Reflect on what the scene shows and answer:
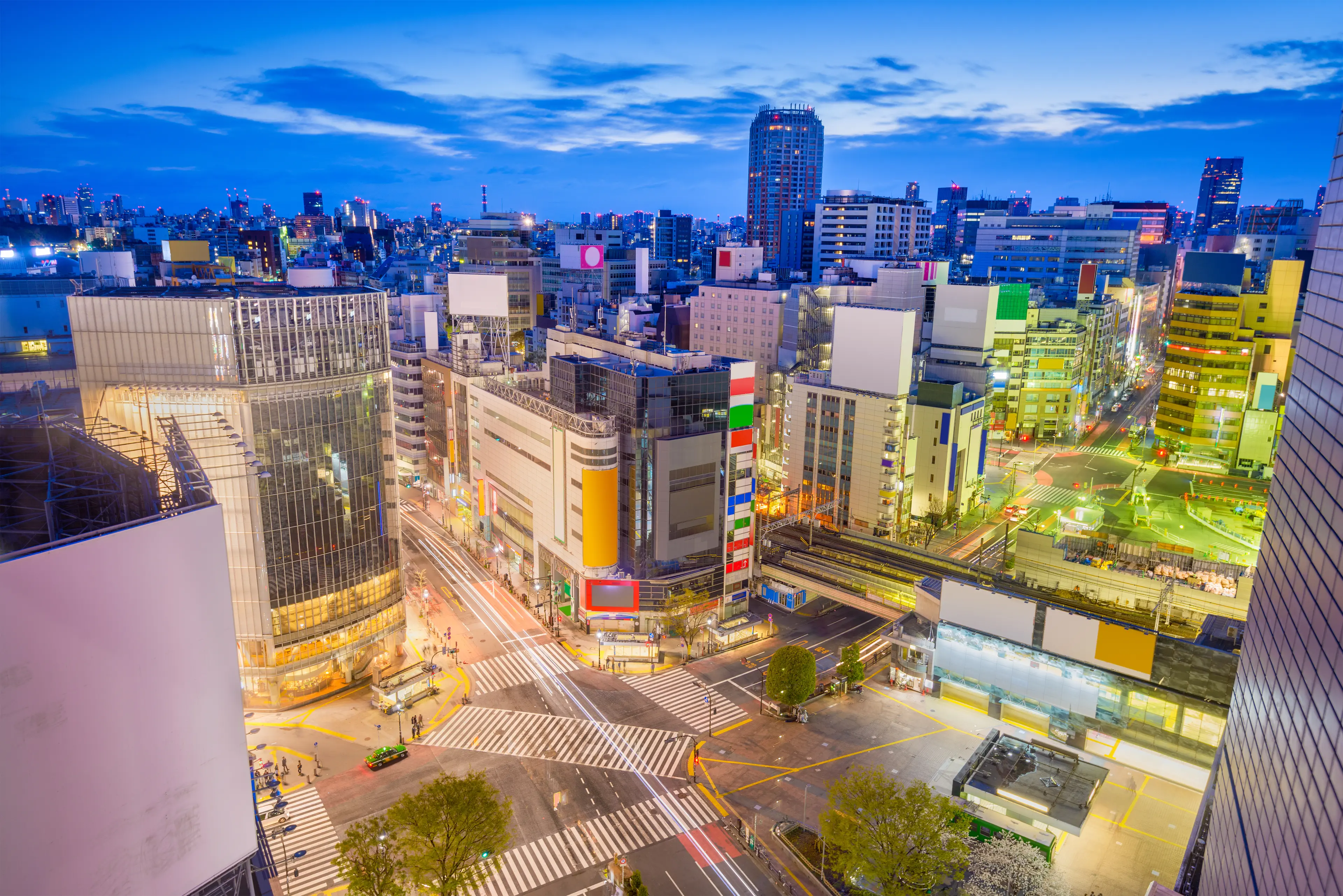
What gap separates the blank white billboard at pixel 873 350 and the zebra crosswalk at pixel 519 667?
148ft

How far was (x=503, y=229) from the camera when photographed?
18162 centimetres

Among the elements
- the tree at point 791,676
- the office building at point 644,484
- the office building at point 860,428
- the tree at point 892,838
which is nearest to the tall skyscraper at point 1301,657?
the tree at point 892,838

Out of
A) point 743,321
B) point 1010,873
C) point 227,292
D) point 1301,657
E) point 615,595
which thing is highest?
point 227,292

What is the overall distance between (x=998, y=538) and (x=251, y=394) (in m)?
78.7

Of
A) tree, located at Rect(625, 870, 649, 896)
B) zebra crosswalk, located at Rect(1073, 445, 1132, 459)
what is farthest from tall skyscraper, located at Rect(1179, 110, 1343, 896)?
zebra crosswalk, located at Rect(1073, 445, 1132, 459)

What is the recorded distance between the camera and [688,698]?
62.0 metres

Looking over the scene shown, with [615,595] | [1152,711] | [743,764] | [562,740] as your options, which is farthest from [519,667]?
[1152,711]

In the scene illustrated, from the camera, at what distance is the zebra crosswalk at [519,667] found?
64125 millimetres

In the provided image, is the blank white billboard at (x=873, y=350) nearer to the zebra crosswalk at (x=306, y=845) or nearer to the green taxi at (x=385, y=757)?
the green taxi at (x=385, y=757)

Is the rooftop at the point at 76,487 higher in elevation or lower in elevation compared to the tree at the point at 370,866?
higher

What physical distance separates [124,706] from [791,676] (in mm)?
45867

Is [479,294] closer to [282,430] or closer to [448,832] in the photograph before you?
[282,430]

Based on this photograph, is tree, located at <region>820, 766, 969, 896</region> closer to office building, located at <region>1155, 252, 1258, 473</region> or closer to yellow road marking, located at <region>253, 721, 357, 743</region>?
yellow road marking, located at <region>253, 721, 357, 743</region>

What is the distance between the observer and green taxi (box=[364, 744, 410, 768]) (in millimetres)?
52781
